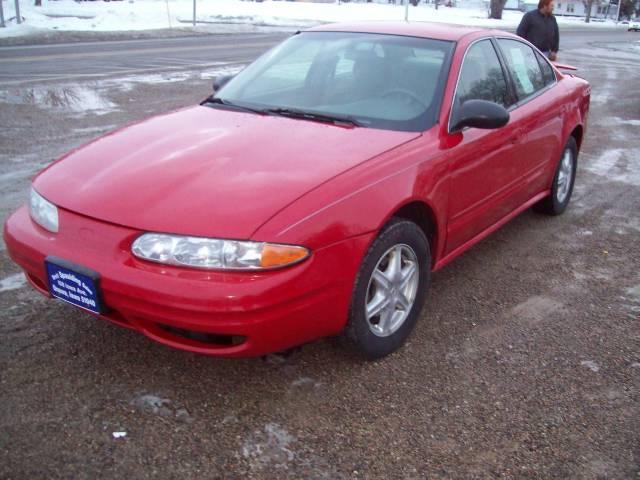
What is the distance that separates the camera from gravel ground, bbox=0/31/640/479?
244 centimetres

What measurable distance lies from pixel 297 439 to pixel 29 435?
3.39ft

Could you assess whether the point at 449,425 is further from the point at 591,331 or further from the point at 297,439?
the point at 591,331

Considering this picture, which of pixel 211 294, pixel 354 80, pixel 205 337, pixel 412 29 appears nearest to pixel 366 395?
pixel 205 337

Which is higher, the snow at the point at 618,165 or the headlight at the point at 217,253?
the headlight at the point at 217,253

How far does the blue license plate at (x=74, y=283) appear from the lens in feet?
8.43

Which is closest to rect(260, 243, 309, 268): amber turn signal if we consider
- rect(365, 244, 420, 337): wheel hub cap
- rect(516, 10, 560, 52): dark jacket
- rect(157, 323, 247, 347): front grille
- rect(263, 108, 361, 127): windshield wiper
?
rect(157, 323, 247, 347): front grille

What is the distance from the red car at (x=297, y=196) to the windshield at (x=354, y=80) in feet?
0.04

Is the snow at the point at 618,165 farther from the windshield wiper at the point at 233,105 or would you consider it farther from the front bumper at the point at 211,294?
the front bumper at the point at 211,294

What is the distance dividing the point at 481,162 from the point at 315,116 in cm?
98

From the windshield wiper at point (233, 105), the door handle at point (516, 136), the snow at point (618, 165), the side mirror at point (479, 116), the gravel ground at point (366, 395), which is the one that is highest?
the side mirror at point (479, 116)

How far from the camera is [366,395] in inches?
113

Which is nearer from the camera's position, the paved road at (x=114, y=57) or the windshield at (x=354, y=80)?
the windshield at (x=354, y=80)

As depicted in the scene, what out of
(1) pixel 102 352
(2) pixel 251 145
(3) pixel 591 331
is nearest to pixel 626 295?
(3) pixel 591 331

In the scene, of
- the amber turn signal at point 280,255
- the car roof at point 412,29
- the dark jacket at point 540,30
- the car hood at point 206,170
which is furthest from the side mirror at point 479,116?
the dark jacket at point 540,30
